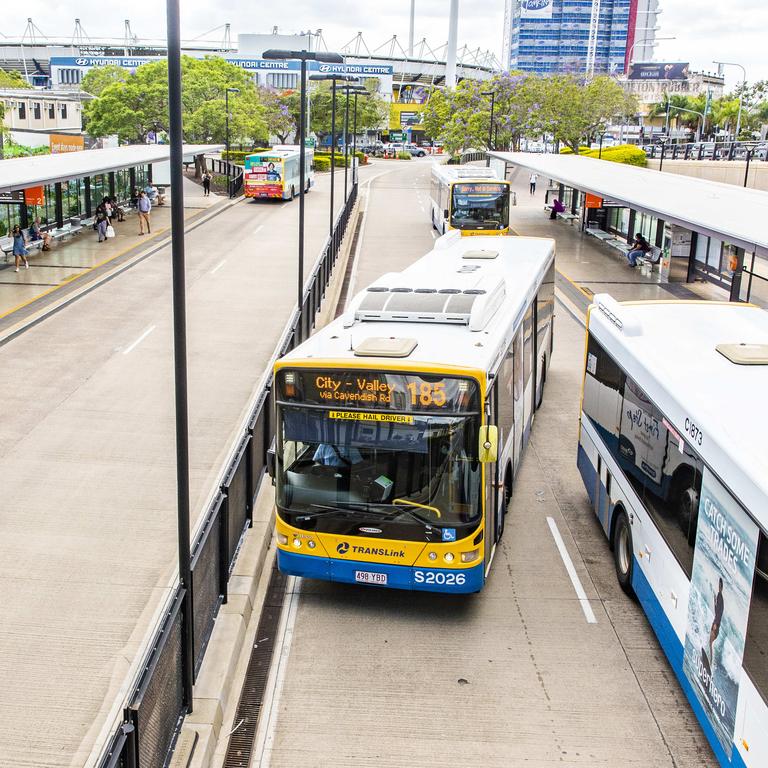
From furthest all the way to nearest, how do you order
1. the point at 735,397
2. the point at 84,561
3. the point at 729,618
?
the point at 84,561
the point at 735,397
the point at 729,618

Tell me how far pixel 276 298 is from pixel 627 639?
1973 cm

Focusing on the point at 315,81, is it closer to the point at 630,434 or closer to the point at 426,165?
the point at 426,165

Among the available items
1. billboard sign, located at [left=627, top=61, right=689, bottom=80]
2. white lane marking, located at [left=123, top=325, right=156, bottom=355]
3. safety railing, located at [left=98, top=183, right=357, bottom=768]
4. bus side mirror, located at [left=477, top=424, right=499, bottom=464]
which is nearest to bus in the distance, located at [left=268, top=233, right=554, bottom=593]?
bus side mirror, located at [left=477, top=424, right=499, bottom=464]

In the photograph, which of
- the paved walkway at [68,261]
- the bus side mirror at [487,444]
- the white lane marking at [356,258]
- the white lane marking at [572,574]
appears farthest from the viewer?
the white lane marking at [356,258]

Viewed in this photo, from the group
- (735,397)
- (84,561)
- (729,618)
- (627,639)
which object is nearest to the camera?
(729,618)

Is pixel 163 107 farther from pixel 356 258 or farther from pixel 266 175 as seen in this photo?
pixel 356 258

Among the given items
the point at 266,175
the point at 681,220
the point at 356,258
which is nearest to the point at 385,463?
the point at 681,220

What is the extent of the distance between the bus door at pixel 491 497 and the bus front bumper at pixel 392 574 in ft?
1.57

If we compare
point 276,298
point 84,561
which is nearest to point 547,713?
point 84,561

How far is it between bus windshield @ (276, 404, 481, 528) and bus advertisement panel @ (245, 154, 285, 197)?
47.9 metres

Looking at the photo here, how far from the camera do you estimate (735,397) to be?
8.06 metres

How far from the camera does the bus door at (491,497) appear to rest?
→ 9.65 metres

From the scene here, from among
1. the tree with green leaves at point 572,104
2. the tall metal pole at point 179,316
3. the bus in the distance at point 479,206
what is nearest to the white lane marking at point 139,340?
the tall metal pole at point 179,316

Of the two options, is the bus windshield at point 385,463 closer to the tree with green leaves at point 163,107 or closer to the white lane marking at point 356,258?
the white lane marking at point 356,258
